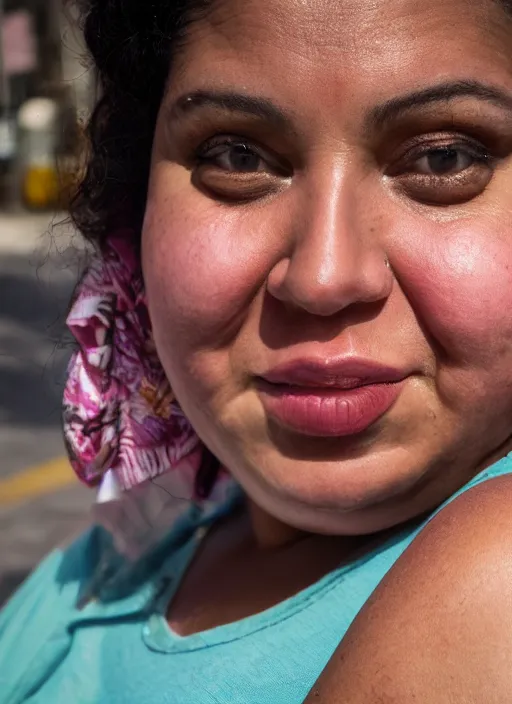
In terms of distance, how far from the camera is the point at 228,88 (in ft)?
4.41

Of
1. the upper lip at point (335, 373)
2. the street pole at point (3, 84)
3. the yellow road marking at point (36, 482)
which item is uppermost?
the upper lip at point (335, 373)

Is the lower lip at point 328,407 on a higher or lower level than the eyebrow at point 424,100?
lower

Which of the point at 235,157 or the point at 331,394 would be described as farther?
the point at 235,157

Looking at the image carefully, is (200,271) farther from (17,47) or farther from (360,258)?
(17,47)

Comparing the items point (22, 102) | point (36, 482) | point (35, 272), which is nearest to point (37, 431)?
point (36, 482)

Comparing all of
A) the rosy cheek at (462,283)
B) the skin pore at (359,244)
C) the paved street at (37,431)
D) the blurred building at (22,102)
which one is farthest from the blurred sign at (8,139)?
the rosy cheek at (462,283)

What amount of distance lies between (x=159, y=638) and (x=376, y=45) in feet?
3.05

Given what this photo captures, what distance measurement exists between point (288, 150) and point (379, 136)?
0.13 meters

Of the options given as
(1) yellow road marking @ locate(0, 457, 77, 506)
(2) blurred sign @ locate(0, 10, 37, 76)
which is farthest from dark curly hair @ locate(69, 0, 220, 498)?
(2) blurred sign @ locate(0, 10, 37, 76)

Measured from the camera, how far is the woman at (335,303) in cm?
120

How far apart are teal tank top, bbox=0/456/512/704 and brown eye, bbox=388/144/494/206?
0.33 m

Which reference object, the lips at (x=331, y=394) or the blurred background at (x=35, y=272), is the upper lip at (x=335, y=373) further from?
the blurred background at (x=35, y=272)

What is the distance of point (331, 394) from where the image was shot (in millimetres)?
1285

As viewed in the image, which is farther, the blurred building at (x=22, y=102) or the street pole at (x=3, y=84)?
the street pole at (x=3, y=84)
